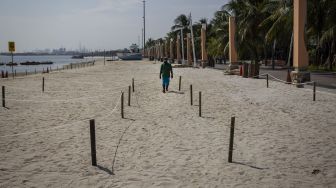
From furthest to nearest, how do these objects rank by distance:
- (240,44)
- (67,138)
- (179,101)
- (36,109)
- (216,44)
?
1. (216,44)
2. (240,44)
3. (179,101)
4. (36,109)
5. (67,138)

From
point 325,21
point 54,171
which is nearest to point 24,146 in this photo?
point 54,171

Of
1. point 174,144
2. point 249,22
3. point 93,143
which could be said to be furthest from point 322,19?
point 93,143

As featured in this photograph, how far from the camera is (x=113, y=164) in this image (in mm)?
7047

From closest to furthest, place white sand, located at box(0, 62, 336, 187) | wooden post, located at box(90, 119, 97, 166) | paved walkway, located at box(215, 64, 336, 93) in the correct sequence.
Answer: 1. white sand, located at box(0, 62, 336, 187)
2. wooden post, located at box(90, 119, 97, 166)
3. paved walkway, located at box(215, 64, 336, 93)

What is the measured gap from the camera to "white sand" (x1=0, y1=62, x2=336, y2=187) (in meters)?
6.21

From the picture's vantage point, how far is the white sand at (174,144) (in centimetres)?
621

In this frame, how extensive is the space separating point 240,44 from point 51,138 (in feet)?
106

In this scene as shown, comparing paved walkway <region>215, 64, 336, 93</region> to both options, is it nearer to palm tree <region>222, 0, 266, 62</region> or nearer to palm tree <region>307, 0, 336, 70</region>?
palm tree <region>307, 0, 336, 70</region>

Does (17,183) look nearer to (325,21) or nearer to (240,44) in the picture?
(325,21)

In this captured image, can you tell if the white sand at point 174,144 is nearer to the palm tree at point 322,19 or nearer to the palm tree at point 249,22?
the palm tree at point 322,19

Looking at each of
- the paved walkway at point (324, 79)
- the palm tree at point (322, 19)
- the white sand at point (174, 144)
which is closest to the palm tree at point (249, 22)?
the palm tree at point (322, 19)

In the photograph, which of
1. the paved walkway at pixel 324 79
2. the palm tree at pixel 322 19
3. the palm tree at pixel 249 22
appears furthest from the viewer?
the palm tree at pixel 249 22

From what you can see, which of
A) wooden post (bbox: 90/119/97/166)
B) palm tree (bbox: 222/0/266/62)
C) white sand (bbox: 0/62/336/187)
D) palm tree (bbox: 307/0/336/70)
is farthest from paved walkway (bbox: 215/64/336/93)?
wooden post (bbox: 90/119/97/166)

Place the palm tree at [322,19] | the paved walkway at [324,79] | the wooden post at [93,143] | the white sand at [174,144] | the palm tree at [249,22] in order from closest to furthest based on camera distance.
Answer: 1. the white sand at [174,144]
2. the wooden post at [93,143]
3. the paved walkway at [324,79]
4. the palm tree at [322,19]
5. the palm tree at [249,22]
